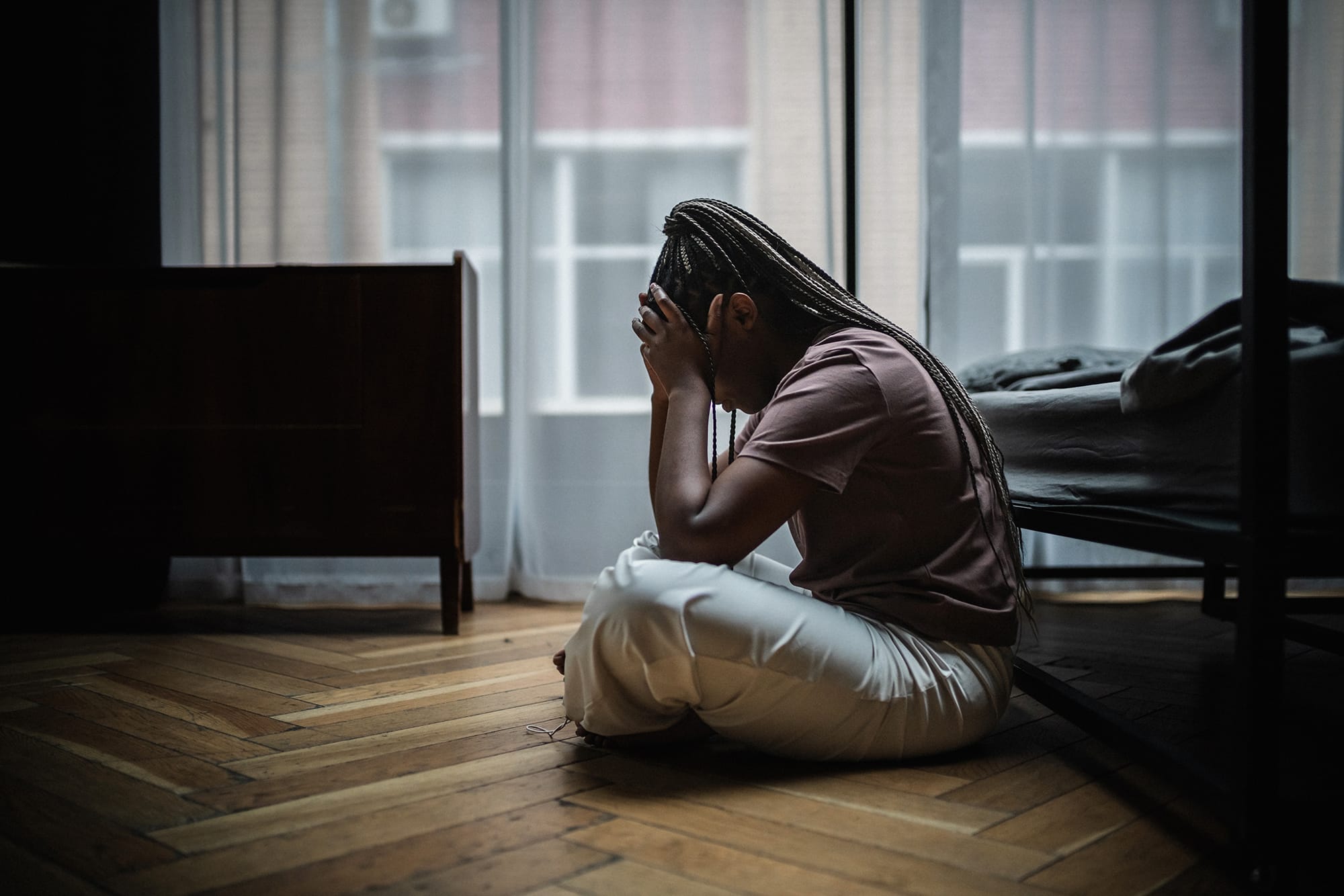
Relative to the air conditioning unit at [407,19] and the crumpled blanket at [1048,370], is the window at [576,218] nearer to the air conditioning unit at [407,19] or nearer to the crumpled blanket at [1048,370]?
the air conditioning unit at [407,19]

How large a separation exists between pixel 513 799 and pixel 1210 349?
0.81 metres

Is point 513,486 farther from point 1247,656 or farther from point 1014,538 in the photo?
point 1247,656

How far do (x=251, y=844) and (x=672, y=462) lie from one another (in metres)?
0.50

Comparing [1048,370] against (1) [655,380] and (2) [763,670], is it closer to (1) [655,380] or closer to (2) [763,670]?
(1) [655,380]

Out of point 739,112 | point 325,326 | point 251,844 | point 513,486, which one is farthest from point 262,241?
point 251,844

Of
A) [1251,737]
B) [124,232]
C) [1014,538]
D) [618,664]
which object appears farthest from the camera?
[124,232]

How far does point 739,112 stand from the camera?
7.63 feet

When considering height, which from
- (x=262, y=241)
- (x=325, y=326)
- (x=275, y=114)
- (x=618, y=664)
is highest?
(x=275, y=114)

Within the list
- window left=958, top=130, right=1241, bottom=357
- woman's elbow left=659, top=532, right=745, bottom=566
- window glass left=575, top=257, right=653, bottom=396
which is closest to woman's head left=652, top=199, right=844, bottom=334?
woman's elbow left=659, top=532, right=745, bottom=566

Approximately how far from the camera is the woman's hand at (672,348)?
1105 mm

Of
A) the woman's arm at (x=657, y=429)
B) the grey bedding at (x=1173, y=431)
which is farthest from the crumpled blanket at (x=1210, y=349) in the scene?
the woman's arm at (x=657, y=429)

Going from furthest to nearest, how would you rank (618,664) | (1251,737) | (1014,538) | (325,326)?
(325,326), (1014,538), (618,664), (1251,737)

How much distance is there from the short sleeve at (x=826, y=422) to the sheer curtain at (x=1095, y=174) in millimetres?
1369

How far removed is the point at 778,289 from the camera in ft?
3.69
